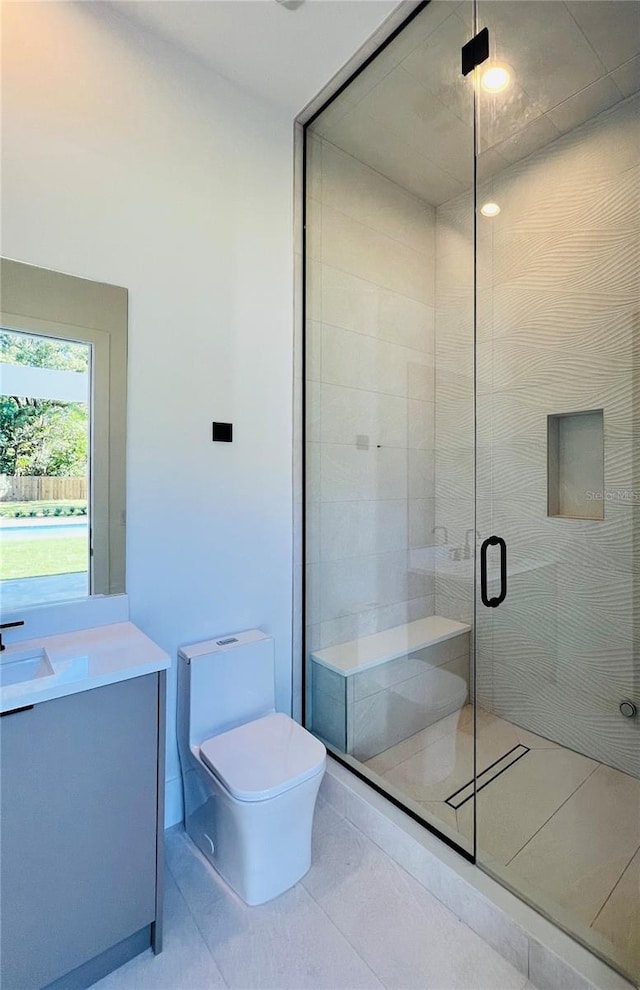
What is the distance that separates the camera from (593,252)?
6.52ft

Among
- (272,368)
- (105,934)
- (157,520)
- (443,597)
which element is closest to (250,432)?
(272,368)

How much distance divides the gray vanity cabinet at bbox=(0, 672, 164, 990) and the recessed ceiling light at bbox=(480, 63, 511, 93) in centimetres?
243

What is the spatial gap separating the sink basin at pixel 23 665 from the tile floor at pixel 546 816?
53.9 inches

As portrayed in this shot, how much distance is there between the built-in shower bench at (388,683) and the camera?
2.05 m

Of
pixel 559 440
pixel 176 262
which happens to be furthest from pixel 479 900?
pixel 176 262

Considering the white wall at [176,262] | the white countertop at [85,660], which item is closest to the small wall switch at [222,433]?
the white wall at [176,262]

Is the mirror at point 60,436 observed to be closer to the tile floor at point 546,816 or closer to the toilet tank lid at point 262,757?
the toilet tank lid at point 262,757

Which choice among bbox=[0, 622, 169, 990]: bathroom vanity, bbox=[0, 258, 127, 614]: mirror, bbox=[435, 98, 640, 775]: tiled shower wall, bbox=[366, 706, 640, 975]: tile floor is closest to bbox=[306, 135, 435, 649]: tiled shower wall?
bbox=[435, 98, 640, 775]: tiled shower wall

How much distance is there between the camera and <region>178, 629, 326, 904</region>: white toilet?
138cm

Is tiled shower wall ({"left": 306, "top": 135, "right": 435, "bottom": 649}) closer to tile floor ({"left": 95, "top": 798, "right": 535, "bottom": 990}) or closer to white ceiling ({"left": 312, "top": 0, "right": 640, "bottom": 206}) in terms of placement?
white ceiling ({"left": 312, "top": 0, "right": 640, "bottom": 206})

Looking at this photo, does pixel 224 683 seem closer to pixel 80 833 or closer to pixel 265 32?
pixel 80 833

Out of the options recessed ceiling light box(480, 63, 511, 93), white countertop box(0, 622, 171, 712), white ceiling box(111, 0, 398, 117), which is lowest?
white countertop box(0, 622, 171, 712)

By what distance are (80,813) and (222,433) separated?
1288 mm

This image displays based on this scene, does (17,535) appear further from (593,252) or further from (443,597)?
(593,252)
